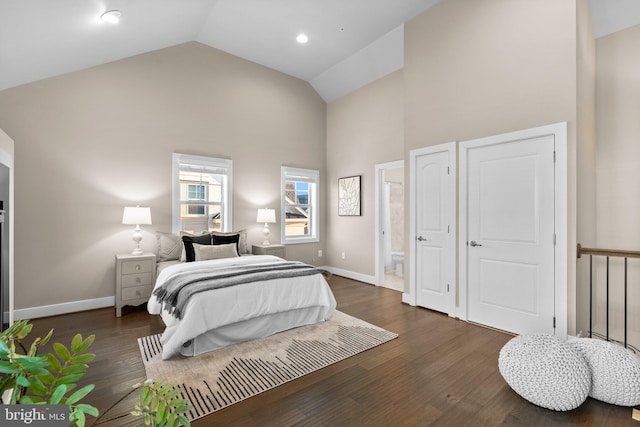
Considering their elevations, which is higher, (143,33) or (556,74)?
(143,33)

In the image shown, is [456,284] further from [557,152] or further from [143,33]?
[143,33]

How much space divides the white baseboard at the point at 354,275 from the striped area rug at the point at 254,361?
2004 millimetres

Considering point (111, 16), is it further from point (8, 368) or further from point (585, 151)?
point (585, 151)

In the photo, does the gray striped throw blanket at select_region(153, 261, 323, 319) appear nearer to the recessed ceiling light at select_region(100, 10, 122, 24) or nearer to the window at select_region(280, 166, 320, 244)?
the window at select_region(280, 166, 320, 244)

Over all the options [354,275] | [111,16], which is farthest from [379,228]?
[111,16]

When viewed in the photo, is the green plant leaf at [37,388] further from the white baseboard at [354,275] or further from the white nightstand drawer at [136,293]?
the white baseboard at [354,275]

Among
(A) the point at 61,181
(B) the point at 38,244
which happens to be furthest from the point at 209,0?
(B) the point at 38,244

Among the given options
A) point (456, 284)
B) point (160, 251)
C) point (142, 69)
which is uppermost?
point (142, 69)

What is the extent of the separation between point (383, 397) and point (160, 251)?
3529 millimetres

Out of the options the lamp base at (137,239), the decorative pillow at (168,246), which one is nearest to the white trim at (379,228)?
the decorative pillow at (168,246)

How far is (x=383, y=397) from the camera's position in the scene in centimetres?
211

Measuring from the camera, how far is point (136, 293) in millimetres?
3859

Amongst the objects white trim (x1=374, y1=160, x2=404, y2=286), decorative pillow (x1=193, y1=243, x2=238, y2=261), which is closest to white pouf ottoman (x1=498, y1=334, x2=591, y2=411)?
white trim (x1=374, y1=160, x2=404, y2=286)

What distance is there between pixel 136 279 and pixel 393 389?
3.37 m
